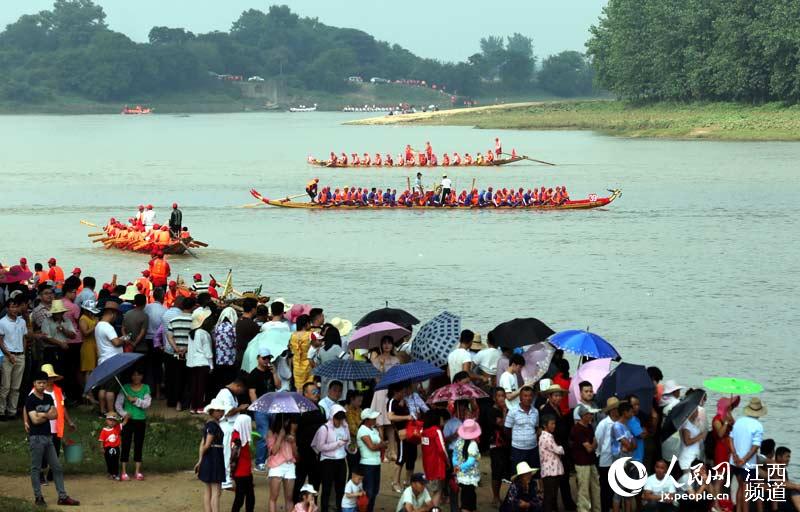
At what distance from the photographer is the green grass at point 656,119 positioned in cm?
9881

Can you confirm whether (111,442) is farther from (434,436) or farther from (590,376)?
(590,376)

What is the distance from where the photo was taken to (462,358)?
14.8 metres

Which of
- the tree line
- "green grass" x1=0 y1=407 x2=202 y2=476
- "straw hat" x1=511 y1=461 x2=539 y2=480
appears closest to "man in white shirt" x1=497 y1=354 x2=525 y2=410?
"straw hat" x1=511 y1=461 x2=539 y2=480

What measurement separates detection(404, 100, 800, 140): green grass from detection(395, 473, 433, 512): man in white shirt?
8663 centimetres

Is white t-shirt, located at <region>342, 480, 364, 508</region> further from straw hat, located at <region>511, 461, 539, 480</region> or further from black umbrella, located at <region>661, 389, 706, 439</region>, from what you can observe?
black umbrella, located at <region>661, 389, 706, 439</region>

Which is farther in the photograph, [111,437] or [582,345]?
[582,345]

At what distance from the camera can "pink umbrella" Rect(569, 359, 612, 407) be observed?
546 inches

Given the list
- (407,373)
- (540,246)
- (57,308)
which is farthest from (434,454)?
(540,246)

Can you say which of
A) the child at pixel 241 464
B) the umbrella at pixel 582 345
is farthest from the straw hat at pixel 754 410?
the child at pixel 241 464

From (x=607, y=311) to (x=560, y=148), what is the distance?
67.0 m

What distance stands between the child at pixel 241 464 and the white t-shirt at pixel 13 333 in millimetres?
3755

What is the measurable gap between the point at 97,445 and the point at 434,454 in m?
4.45

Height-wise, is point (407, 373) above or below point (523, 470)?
above

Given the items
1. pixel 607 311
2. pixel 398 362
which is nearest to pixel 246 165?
pixel 607 311
